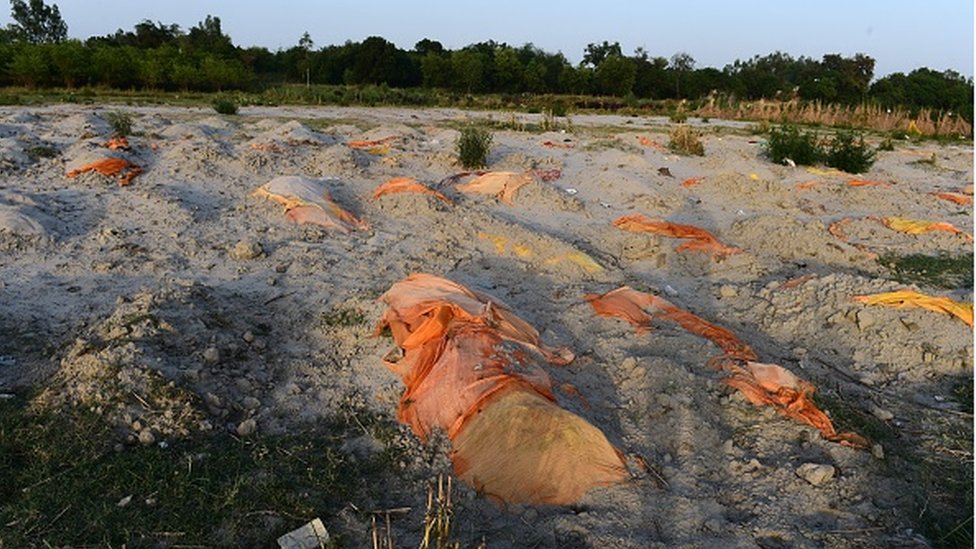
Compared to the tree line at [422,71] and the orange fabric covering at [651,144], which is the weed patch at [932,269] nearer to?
the orange fabric covering at [651,144]

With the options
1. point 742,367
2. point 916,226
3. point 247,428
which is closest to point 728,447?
point 742,367

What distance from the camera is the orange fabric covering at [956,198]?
885cm

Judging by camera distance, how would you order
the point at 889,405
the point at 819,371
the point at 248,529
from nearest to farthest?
the point at 248,529
the point at 889,405
the point at 819,371

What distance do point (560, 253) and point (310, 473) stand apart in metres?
3.34

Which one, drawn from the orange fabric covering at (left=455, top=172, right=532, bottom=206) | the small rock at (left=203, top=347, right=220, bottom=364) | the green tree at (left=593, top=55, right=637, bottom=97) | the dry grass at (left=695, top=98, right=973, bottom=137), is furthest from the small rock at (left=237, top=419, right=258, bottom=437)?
the green tree at (left=593, top=55, right=637, bottom=97)

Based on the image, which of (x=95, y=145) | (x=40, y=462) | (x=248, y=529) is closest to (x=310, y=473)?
(x=248, y=529)

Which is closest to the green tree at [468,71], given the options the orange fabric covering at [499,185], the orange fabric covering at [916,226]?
the orange fabric covering at [499,185]

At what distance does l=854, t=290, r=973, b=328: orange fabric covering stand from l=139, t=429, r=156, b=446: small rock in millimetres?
4221

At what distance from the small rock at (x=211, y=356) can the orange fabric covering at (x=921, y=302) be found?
3.94 m

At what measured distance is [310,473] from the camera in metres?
2.87

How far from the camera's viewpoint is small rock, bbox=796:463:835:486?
2988mm

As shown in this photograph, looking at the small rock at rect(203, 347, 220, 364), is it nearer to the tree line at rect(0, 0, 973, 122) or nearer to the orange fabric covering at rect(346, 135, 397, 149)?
the orange fabric covering at rect(346, 135, 397, 149)

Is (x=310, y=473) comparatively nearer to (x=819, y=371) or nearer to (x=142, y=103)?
(x=819, y=371)

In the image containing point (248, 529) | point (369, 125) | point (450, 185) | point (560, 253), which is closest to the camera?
point (248, 529)
